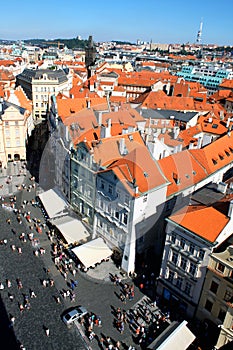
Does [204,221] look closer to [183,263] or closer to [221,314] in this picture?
[183,263]

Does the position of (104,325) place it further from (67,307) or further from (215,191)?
(215,191)

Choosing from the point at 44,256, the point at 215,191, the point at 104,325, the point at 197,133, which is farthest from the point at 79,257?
the point at 197,133

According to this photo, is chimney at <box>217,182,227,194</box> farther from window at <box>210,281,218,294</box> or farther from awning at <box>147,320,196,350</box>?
awning at <box>147,320,196,350</box>

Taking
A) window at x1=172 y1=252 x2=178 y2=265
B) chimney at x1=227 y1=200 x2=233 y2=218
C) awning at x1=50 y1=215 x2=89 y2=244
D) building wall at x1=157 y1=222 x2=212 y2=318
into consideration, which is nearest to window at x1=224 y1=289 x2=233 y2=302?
building wall at x1=157 y1=222 x2=212 y2=318

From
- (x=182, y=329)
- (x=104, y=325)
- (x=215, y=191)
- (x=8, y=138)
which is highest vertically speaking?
(x=215, y=191)

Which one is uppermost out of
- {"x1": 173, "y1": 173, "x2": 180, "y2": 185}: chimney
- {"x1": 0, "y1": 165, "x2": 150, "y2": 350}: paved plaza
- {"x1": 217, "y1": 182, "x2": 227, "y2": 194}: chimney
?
{"x1": 217, "y1": 182, "x2": 227, "y2": 194}: chimney

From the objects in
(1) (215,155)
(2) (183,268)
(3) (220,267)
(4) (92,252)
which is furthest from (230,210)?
(1) (215,155)
